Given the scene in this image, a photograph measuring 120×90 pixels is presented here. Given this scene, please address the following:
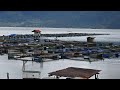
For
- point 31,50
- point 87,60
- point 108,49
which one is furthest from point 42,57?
point 108,49
